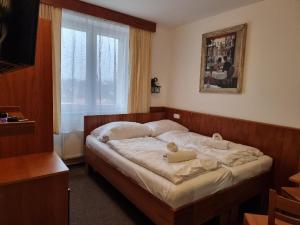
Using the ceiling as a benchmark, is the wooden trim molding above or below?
below

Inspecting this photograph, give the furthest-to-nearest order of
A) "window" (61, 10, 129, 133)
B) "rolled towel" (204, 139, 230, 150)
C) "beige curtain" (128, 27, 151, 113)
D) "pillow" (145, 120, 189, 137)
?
"beige curtain" (128, 27, 151, 113), "pillow" (145, 120, 189, 137), "window" (61, 10, 129, 133), "rolled towel" (204, 139, 230, 150)

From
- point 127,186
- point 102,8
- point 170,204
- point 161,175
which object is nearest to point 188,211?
point 170,204

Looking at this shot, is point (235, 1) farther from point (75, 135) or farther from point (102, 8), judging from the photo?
point (75, 135)

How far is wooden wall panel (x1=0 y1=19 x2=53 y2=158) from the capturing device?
154 cm

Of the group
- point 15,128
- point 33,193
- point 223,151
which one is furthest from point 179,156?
point 15,128

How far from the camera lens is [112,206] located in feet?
7.52

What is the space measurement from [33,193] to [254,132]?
248cm

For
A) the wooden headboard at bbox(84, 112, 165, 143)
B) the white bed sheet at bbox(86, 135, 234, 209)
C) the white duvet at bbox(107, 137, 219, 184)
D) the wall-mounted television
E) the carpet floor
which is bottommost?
the carpet floor

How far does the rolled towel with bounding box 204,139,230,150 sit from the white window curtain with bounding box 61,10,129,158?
156 cm

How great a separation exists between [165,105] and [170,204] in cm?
274

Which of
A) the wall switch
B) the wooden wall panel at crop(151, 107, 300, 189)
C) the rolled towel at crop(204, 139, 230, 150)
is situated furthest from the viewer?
the wall switch

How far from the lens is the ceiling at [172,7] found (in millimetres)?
2736

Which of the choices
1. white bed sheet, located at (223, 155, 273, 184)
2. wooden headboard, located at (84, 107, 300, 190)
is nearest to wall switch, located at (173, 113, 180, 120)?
wooden headboard, located at (84, 107, 300, 190)

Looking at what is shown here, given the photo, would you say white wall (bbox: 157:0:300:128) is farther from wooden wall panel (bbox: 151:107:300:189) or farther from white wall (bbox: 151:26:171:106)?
white wall (bbox: 151:26:171:106)
